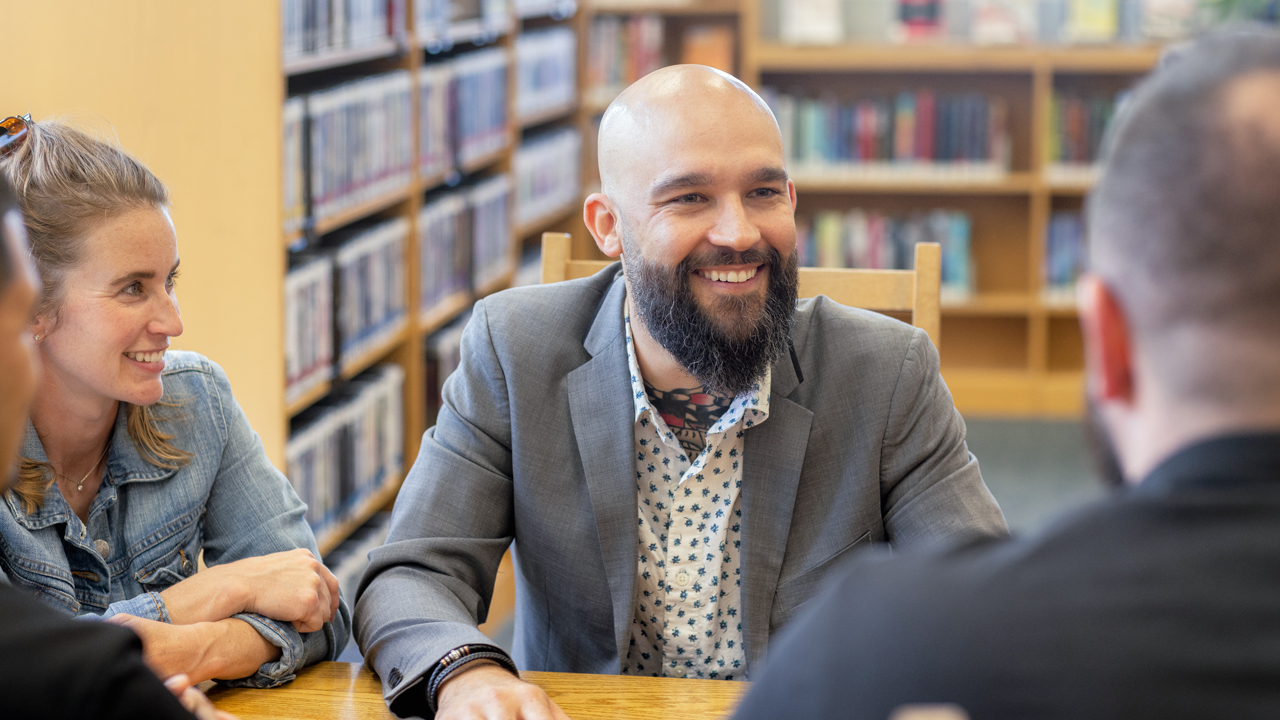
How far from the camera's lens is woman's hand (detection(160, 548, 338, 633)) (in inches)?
52.2

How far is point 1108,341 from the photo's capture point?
2.42ft

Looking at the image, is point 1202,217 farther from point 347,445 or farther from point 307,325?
point 347,445

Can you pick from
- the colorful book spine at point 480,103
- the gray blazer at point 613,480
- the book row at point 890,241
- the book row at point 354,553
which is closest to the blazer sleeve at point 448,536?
the gray blazer at point 613,480

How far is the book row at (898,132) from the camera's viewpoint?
5.24 m

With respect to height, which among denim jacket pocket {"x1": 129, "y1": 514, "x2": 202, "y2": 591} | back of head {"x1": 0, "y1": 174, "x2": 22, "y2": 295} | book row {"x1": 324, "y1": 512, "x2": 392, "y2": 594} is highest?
back of head {"x1": 0, "y1": 174, "x2": 22, "y2": 295}

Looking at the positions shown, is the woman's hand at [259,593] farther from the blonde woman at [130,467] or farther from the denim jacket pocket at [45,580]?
the denim jacket pocket at [45,580]

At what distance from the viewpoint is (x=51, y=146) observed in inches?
55.5

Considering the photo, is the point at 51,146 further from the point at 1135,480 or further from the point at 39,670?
the point at 1135,480

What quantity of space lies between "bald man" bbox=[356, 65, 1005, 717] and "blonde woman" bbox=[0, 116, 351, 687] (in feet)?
0.47

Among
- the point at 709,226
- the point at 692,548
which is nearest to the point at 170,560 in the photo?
the point at 692,548

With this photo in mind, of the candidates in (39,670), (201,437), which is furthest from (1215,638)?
(201,437)

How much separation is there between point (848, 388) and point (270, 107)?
1.59m

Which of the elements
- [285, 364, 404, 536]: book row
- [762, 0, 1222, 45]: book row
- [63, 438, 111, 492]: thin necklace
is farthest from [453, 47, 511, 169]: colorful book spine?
[63, 438, 111, 492]: thin necklace

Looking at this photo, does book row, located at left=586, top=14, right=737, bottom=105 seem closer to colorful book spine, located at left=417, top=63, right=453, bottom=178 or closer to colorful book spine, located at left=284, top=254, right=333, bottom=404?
colorful book spine, located at left=417, top=63, right=453, bottom=178
